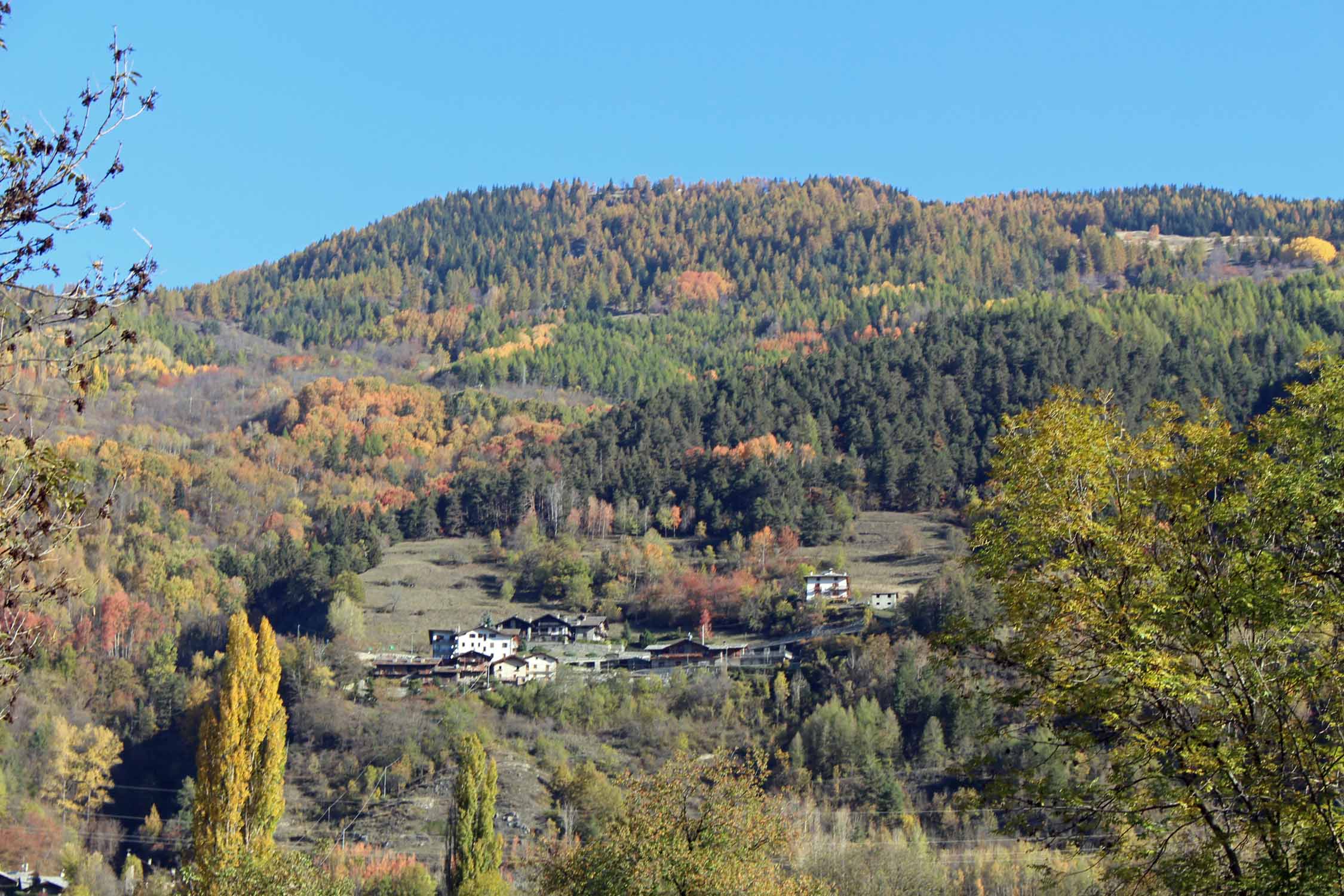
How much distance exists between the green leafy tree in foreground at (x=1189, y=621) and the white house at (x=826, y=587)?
75194 mm

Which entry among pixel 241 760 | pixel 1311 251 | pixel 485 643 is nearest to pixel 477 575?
pixel 485 643

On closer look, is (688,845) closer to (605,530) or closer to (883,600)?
(883,600)

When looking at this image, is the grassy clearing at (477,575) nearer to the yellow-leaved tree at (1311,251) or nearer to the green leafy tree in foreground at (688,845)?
the green leafy tree in foreground at (688,845)

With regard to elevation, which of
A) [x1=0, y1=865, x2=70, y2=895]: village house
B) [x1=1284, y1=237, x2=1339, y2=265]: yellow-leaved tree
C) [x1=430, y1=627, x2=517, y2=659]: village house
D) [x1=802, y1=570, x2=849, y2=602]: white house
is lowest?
[x1=0, y1=865, x2=70, y2=895]: village house

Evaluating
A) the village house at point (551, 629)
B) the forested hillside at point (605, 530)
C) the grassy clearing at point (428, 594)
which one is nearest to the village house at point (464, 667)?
the forested hillside at point (605, 530)

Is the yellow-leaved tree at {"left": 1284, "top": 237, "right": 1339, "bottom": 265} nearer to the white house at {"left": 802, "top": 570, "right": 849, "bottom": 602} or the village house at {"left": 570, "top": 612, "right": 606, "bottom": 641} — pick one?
the white house at {"left": 802, "top": 570, "right": 849, "bottom": 602}

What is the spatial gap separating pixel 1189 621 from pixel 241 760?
1320 inches

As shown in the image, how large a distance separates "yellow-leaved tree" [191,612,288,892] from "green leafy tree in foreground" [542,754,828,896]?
647 inches

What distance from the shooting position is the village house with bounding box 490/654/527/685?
8238cm

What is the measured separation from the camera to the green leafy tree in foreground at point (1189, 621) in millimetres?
10836

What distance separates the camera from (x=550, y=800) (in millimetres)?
62750

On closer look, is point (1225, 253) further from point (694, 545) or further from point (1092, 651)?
point (1092, 651)

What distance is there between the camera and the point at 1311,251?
184750mm

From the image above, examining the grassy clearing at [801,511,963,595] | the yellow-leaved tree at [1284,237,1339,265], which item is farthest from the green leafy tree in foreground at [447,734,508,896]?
the yellow-leaved tree at [1284,237,1339,265]
